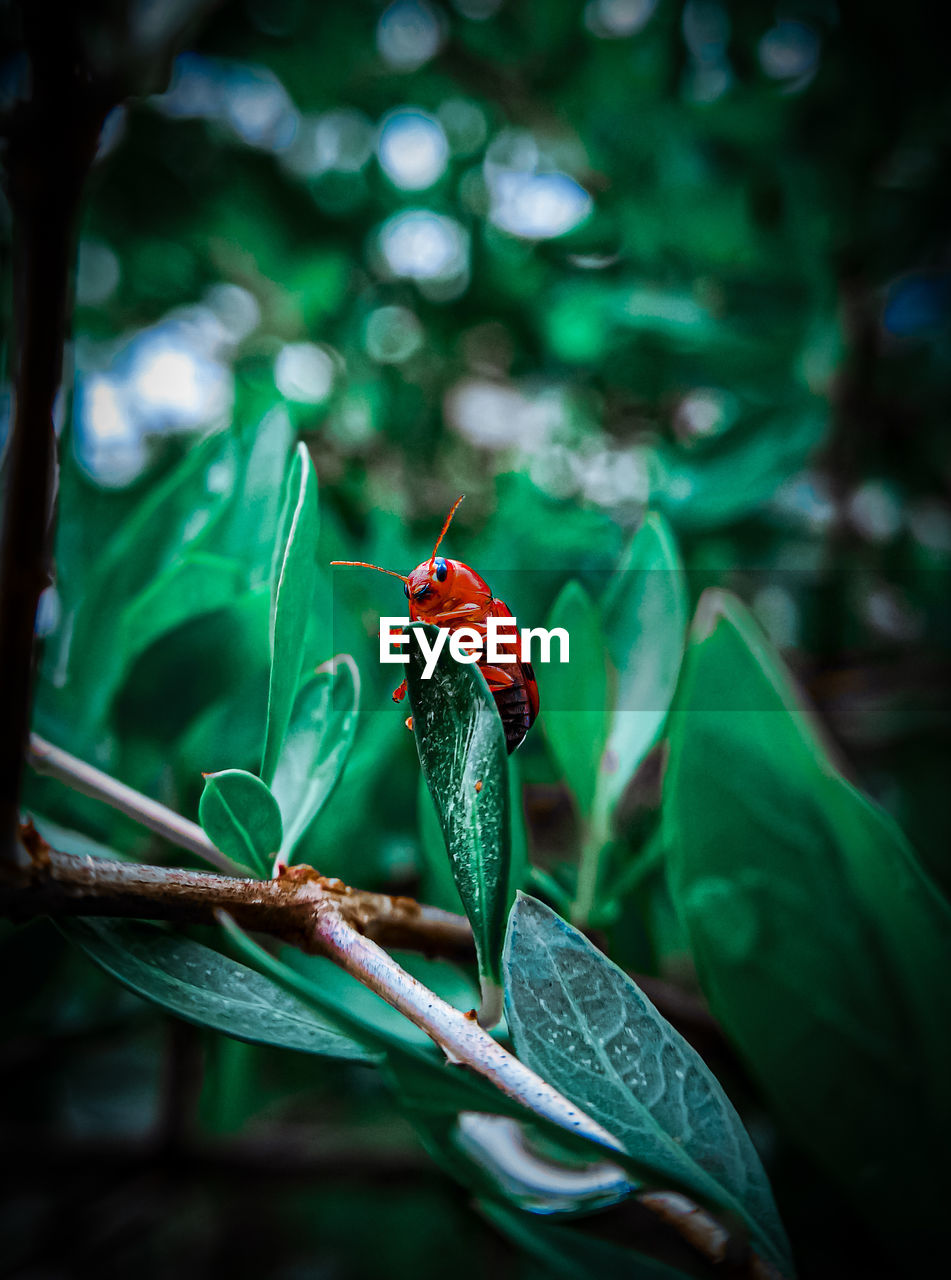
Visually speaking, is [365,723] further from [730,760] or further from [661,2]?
[661,2]

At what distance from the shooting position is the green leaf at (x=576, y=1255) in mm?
219

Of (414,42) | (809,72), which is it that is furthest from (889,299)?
(414,42)

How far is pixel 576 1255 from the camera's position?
8.8 inches

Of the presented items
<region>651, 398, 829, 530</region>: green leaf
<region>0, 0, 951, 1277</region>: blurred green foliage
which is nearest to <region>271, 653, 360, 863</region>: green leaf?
<region>0, 0, 951, 1277</region>: blurred green foliage

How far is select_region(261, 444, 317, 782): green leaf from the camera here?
26 cm

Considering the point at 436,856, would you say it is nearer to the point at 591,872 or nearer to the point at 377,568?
the point at 591,872

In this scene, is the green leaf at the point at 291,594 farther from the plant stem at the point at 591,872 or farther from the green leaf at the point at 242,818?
the plant stem at the point at 591,872

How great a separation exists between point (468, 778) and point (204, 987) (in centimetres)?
11

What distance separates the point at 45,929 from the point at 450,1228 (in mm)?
698

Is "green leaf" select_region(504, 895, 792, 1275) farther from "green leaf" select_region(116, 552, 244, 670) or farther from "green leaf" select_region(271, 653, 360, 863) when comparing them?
"green leaf" select_region(116, 552, 244, 670)

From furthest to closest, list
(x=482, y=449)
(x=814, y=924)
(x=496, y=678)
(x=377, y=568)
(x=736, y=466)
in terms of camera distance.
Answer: (x=482, y=449) → (x=736, y=466) → (x=377, y=568) → (x=496, y=678) → (x=814, y=924)

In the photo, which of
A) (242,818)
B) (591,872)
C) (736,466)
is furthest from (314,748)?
(736,466)

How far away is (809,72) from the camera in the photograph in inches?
31.2

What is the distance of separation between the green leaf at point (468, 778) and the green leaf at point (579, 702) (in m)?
0.13
